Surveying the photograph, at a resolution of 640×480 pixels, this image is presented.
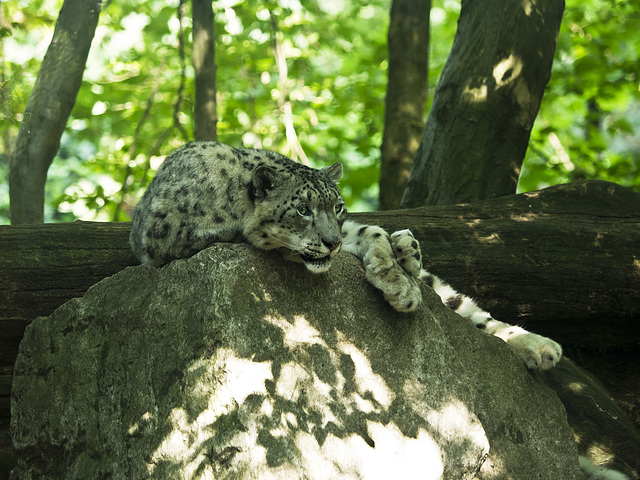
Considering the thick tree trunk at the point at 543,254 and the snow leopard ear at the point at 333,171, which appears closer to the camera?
the snow leopard ear at the point at 333,171

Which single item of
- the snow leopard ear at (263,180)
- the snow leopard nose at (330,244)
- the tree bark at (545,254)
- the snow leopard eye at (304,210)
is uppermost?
the snow leopard ear at (263,180)

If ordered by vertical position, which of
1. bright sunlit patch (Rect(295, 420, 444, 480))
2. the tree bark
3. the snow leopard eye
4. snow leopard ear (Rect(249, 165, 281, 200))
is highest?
snow leopard ear (Rect(249, 165, 281, 200))

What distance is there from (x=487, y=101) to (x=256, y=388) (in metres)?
4.78

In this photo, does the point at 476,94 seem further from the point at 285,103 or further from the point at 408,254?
the point at 285,103

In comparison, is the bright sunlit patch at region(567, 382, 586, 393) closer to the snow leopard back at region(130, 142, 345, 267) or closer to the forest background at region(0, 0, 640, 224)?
the snow leopard back at region(130, 142, 345, 267)

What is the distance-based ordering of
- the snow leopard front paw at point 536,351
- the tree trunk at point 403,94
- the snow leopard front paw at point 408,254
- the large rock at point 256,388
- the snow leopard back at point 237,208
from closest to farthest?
the large rock at point 256,388, the snow leopard back at point 237,208, the snow leopard front paw at point 408,254, the snow leopard front paw at point 536,351, the tree trunk at point 403,94

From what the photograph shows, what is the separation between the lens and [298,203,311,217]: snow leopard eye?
3.88 metres

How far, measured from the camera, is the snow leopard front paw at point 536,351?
4.65m

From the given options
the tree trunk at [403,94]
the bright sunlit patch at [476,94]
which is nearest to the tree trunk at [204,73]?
the tree trunk at [403,94]

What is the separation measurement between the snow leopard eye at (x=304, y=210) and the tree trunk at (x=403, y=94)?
4.64m

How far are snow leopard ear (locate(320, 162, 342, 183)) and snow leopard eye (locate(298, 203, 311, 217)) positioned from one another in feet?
2.04

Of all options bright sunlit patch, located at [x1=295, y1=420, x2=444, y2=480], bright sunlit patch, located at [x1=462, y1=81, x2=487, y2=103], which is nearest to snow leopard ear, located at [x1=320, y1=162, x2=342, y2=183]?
bright sunlit patch, located at [x1=295, y1=420, x2=444, y2=480]

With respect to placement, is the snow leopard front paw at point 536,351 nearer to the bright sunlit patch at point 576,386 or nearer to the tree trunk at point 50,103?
the bright sunlit patch at point 576,386

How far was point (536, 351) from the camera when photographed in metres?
4.68
